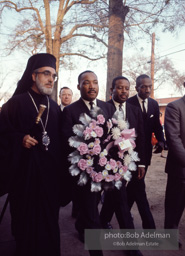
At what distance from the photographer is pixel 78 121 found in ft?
9.56

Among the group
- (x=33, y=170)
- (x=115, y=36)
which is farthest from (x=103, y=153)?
(x=115, y=36)

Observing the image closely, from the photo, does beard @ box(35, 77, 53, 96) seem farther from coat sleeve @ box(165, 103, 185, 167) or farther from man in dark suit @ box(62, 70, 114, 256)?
coat sleeve @ box(165, 103, 185, 167)

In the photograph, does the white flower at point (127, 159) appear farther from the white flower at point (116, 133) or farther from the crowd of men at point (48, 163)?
the crowd of men at point (48, 163)

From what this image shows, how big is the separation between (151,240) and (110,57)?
4.88 m

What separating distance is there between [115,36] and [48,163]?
194 inches

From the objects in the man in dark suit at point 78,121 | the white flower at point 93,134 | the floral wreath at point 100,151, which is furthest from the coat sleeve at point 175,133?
the white flower at point 93,134

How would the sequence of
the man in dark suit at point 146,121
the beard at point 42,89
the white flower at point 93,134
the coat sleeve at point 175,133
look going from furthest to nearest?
the man in dark suit at point 146,121
the coat sleeve at point 175,133
the beard at point 42,89
the white flower at point 93,134

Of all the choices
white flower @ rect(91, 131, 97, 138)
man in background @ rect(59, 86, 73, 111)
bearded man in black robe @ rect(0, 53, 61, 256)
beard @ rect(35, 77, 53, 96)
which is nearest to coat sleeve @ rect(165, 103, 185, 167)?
white flower @ rect(91, 131, 97, 138)

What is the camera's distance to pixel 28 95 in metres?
3.03

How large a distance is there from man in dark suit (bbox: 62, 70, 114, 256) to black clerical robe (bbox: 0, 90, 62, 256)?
0.26 metres

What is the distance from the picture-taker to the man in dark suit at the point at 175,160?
3.16m

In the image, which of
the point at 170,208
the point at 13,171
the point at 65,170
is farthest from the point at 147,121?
the point at 13,171

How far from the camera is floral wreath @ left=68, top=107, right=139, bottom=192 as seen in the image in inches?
103

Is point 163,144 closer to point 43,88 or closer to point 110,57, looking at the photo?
point 43,88
